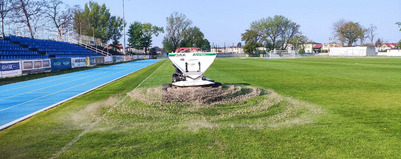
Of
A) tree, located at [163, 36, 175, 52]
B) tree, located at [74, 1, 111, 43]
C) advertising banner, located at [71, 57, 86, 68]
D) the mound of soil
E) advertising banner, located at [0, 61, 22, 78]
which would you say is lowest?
the mound of soil

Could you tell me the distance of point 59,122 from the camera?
5.64m

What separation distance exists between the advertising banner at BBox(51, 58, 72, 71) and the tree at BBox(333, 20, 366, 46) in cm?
10263

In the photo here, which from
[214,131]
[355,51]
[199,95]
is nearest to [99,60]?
[199,95]

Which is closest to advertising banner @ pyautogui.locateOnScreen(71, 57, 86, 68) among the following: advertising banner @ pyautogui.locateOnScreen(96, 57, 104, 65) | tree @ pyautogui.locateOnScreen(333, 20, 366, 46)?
advertising banner @ pyautogui.locateOnScreen(96, 57, 104, 65)

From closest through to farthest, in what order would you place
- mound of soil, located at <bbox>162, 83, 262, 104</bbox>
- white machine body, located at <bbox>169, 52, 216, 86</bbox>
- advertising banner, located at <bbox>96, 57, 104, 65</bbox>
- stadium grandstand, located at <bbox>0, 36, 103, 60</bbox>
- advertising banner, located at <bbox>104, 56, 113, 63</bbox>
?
mound of soil, located at <bbox>162, 83, 262, 104</bbox> → white machine body, located at <bbox>169, 52, 216, 86</bbox> → stadium grandstand, located at <bbox>0, 36, 103, 60</bbox> → advertising banner, located at <bbox>96, 57, 104, 65</bbox> → advertising banner, located at <bbox>104, 56, 113, 63</bbox>

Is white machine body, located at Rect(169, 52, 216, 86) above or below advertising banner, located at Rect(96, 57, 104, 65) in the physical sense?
below

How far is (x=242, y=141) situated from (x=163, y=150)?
49.6 inches

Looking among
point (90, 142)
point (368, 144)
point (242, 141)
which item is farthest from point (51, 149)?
point (368, 144)

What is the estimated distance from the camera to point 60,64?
24719 millimetres

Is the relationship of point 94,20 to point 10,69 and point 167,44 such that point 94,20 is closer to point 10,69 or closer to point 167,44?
point 167,44

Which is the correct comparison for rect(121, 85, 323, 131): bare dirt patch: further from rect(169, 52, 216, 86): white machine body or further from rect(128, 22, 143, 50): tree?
rect(128, 22, 143, 50): tree

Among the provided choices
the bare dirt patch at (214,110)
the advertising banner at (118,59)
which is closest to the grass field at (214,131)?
the bare dirt patch at (214,110)

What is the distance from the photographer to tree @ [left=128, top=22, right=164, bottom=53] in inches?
3711

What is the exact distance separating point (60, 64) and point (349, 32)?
10542 cm
